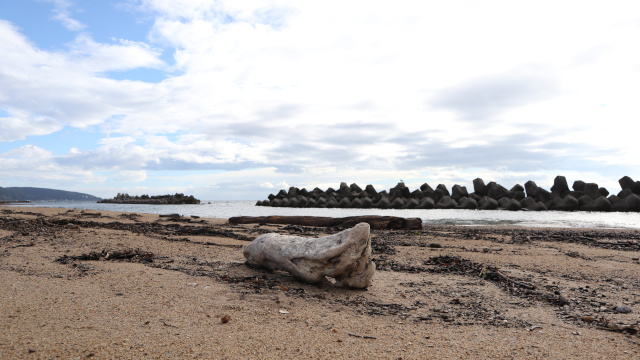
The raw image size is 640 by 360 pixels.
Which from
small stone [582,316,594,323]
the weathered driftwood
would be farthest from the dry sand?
the weathered driftwood

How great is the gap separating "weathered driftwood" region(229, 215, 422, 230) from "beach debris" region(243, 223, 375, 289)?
8822 millimetres

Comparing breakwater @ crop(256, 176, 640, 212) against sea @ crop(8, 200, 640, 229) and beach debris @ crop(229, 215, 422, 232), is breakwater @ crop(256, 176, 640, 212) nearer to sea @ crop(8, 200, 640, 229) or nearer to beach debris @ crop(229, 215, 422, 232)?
sea @ crop(8, 200, 640, 229)

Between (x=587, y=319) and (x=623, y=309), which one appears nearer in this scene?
(x=587, y=319)

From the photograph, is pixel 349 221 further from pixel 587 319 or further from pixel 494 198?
pixel 494 198

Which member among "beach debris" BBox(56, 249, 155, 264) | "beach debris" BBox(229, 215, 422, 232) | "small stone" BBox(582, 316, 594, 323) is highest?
"beach debris" BBox(229, 215, 422, 232)

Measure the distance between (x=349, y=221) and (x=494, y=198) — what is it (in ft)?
105

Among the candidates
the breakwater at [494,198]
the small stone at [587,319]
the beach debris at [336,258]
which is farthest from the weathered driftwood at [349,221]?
the breakwater at [494,198]

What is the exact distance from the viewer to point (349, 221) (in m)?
15.5

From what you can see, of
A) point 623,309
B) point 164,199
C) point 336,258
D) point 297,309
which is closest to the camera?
point 297,309

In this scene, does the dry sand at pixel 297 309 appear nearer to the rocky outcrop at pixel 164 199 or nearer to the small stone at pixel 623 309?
the small stone at pixel 623 309

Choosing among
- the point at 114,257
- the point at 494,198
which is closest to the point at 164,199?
the point at 494,198

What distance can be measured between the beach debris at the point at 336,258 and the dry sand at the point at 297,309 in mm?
197

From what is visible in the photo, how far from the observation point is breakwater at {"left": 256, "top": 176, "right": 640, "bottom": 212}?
36.6 m

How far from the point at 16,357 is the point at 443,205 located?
42.0m
